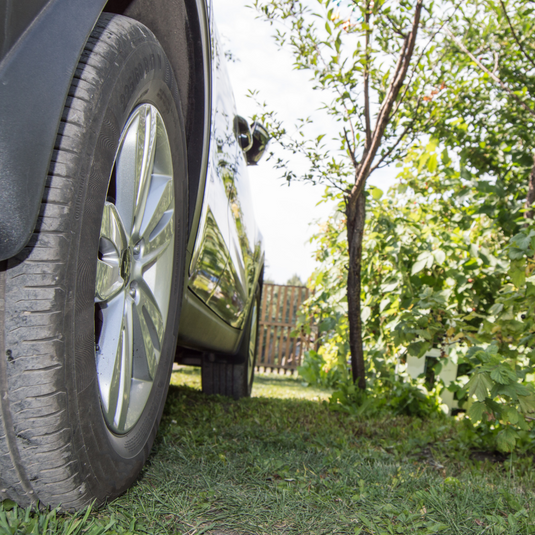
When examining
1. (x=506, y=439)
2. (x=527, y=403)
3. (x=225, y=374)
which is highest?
(x=527, y=403)

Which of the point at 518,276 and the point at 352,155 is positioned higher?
the point at 352,155

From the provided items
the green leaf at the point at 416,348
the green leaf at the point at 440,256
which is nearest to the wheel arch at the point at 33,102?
the green leaf at the point at 416,348

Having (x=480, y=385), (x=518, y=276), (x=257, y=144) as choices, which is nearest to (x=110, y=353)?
(x=480, y=385)

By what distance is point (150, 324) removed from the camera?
1253 millimetres

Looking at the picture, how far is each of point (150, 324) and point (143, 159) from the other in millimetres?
444

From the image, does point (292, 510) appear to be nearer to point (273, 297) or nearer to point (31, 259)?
point (31, 259)

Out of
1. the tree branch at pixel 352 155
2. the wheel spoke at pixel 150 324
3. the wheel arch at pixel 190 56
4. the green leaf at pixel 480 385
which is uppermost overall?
the tree branch at pixel 352 155

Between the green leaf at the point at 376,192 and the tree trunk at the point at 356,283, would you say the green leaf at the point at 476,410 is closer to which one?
the tree trunk at the point at 356,283

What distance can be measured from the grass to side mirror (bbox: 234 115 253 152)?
122 cm

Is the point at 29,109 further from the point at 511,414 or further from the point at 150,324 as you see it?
the point at 511,414

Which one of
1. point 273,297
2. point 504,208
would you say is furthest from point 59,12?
point 273,297

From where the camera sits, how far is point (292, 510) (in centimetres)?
110

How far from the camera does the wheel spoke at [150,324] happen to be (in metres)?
1.21

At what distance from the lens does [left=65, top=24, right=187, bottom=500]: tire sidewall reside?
0.78 m
